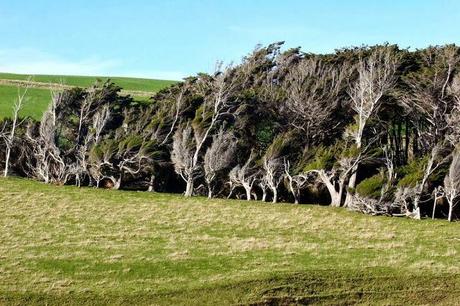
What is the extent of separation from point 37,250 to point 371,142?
83.8 feet

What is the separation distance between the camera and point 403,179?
39.3 meters

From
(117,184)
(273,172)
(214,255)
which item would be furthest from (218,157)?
(214,255)

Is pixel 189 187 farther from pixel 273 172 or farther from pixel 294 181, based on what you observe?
pixel 294 181

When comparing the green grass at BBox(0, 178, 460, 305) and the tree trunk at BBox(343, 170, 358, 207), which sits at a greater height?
the tree trunk at BBox(343, 170, 358, 207)

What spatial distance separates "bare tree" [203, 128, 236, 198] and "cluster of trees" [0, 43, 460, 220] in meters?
0.08

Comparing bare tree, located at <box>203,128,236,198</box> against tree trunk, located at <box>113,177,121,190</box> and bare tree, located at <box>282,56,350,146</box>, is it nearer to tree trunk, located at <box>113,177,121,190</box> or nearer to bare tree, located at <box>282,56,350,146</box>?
bare tree, located at <box>282,56,350,146</box>

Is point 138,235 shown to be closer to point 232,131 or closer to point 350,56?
point 232,131

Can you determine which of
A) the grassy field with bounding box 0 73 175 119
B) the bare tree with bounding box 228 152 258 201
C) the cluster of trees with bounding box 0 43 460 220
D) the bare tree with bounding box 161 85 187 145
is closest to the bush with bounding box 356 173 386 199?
the cluster of trees with bounding box 0 43 460 220

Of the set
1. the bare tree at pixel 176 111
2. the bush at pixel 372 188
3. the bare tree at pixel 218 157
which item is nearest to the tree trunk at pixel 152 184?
the bare tree at pixel 176 111

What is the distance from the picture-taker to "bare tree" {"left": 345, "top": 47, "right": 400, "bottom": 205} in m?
44.2

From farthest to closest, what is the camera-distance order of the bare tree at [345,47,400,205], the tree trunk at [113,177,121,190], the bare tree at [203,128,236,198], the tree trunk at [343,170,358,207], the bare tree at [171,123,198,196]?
the tree trunk at [113,177,121,190] < the bare tree at [171,123,198,196] < the bare tree at [203,128,236,198] < the bare tree at [345,47,400,205] < the tree trunk at [343,170,358,207]

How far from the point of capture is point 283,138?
4656cm

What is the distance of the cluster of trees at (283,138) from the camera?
139ft

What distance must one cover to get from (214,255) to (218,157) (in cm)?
1790
